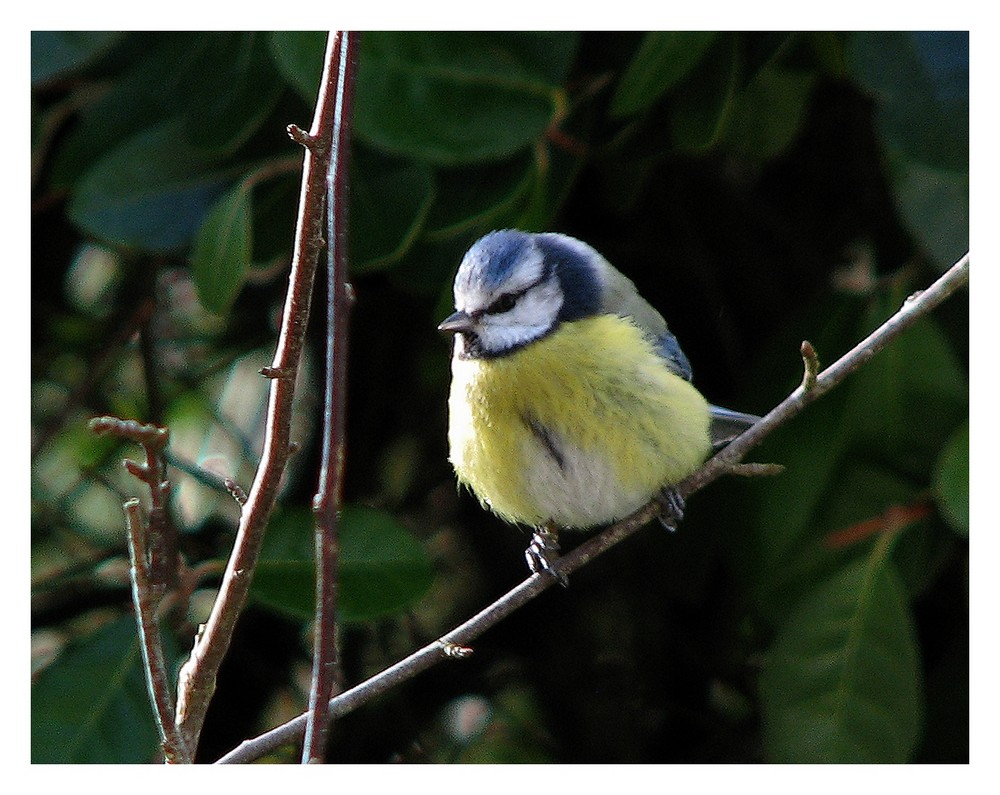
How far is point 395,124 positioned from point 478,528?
23.6 inches

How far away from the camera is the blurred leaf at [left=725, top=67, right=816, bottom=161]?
1.28 metres

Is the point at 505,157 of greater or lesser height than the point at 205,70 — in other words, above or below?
below

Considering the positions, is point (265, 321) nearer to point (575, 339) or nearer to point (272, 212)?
point (272, 212)

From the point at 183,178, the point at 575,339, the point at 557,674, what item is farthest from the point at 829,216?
the point at 183,178

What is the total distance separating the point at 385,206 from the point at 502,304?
0.19 m

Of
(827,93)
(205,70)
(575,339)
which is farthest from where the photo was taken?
(827,93)

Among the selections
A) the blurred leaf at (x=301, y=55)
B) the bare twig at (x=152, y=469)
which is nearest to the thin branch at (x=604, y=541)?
the bare twig at (x=152, y=469)

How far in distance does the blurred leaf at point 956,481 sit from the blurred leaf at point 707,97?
1.22 ft

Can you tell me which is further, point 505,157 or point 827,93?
point 827,93

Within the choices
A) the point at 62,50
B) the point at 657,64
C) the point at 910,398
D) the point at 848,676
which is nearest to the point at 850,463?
the point at 910,398

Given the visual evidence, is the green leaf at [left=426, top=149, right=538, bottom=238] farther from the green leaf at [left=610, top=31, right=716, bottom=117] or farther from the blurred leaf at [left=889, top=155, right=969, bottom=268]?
the blurred leaf at [left=889, top=155, right=969, bottom=268]

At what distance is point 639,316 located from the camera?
1.15m

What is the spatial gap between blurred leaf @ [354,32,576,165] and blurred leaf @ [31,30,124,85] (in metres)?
0.27

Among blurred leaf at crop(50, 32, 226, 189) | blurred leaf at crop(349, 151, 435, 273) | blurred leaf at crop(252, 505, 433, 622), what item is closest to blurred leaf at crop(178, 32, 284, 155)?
blurred leaf at crop(50, 32, 226, 189)
